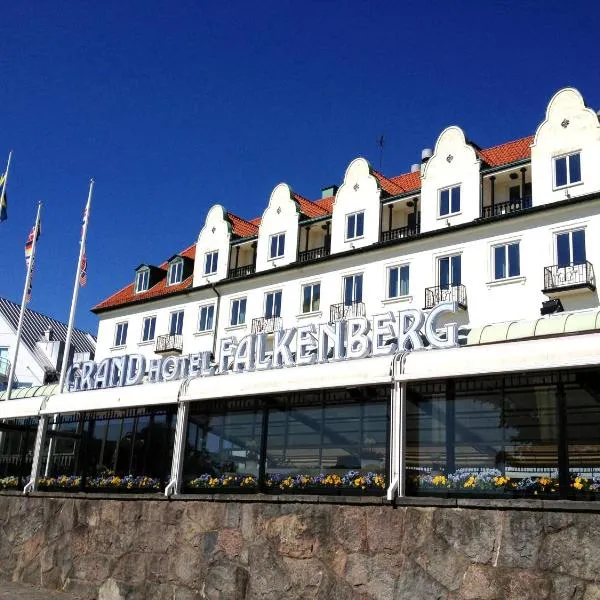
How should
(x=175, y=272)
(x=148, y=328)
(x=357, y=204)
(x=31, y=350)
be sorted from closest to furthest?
(x=357, y=204)
(x=148, y=328)
(x=175, y=272)
(x=31, y=350)

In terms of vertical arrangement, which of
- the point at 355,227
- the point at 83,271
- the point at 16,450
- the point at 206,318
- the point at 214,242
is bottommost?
the point at 16,450

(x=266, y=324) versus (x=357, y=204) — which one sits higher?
(x=357, y=204)

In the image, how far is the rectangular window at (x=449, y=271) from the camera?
35969mm

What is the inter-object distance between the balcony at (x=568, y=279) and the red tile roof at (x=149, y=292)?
911 inches

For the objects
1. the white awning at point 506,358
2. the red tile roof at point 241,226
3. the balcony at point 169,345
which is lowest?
the white awning at point 506,358

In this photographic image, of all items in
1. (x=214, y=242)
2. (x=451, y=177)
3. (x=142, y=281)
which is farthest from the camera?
(x=142, y=281)

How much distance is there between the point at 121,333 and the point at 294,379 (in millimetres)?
40186

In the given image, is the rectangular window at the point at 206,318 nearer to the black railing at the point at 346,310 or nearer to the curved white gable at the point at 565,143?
the black railing at the point at 346,310

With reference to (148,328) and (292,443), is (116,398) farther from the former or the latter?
(148,328)

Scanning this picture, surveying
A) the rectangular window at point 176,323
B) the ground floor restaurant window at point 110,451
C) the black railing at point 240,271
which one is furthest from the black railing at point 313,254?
the ground floor restaurant window at point 110,451

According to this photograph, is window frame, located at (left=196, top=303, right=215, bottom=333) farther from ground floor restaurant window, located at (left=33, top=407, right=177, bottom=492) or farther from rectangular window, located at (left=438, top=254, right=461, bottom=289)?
ground floor restaurant window, located at (left=33, top=407, right=177, bottom=492)

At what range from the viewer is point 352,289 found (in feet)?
131

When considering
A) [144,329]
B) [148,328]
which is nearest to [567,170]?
[148,328]

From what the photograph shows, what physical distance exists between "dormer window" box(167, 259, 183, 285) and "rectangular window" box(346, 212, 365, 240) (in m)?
13.4
